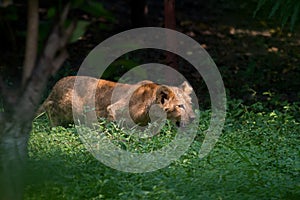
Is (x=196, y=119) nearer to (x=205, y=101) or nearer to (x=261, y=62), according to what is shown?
(x=205, y=101)

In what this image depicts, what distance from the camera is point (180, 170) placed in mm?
5410

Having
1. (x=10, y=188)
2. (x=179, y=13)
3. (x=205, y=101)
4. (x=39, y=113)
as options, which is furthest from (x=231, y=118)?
(x=179, y=13)

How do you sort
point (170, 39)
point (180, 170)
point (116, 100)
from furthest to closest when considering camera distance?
point (170, 39) < point (116, 100) < point (180, 170)

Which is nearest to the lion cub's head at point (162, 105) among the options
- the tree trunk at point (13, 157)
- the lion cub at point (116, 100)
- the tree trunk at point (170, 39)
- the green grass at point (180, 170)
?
the lion cub at point (116, 100)

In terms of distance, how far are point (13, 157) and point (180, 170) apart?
2.21 m

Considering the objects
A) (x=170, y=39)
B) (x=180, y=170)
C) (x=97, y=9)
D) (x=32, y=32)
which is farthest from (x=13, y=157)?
(x=170, y=39)

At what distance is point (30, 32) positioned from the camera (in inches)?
125

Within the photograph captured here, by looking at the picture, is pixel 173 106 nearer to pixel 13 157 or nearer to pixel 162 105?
pixel 162 105

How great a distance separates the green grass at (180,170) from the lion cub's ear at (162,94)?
0.42 meters

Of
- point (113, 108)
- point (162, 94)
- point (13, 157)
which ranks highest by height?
point (13, 157)

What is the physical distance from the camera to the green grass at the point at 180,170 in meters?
4.79

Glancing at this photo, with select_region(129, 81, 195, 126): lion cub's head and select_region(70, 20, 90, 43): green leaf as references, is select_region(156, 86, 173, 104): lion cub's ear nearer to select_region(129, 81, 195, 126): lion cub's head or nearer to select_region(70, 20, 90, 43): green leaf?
select_region(129, 81, 195, 126): lion cub's head

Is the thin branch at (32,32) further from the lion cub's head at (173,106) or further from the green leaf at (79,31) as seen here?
the lion cub's head at (173,106)

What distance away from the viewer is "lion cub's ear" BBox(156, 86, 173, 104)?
7309 millimetres
